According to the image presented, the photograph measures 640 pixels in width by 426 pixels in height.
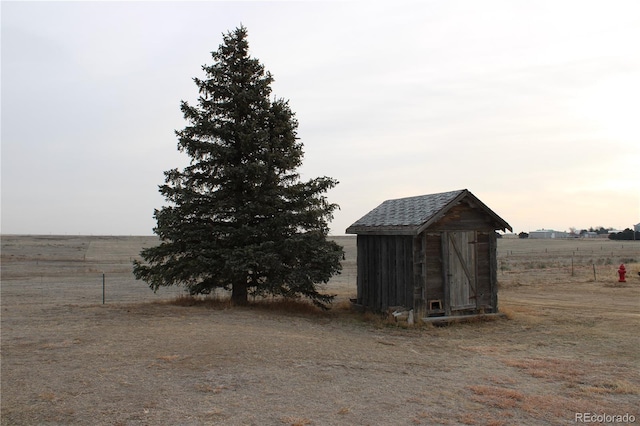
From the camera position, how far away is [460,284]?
16078 mm

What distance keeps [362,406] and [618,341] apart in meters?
8.47

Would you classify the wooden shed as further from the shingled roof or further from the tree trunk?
the tree trunk

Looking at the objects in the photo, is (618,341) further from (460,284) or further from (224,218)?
(224,218)

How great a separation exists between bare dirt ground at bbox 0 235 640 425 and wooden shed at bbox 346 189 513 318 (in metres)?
1.05

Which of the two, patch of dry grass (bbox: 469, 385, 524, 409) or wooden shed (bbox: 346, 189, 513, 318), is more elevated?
wooden shed (bbox: 346, 189, 513, 318)

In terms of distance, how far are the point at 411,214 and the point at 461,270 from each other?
2446mm

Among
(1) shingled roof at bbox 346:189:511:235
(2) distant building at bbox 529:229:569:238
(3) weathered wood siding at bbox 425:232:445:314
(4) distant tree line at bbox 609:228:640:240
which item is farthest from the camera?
(2) distant building at bbox 529:229:569:238

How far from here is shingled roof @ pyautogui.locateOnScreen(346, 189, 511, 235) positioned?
15.3 metres

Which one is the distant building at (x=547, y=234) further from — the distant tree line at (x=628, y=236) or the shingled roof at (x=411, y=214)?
the shingled roof at (x=411, y=214)

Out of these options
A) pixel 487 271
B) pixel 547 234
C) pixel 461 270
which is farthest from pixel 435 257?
pixel 547 234

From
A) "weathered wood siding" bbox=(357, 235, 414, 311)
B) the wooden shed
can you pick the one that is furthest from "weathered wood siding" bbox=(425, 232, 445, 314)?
"weathered wood siding" bbox=(357, 235, 414, 311)

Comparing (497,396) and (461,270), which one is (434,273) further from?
(497,396)

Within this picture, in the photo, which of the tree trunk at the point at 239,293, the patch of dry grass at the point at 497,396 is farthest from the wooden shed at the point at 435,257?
the patch of dry grass at the point at 497,396

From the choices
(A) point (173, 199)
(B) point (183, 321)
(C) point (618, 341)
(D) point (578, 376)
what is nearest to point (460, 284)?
(C) point (618, 341)
